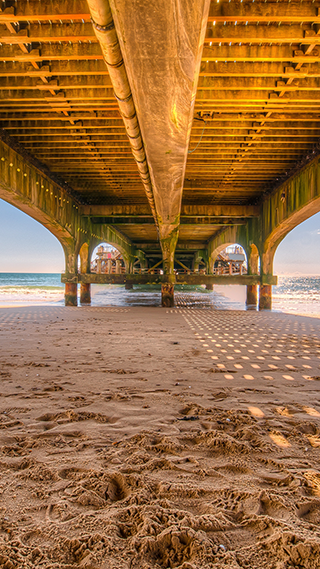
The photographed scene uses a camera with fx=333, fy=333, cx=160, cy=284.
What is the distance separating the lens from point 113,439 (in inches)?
99.5

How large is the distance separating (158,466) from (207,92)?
6912 millimetres

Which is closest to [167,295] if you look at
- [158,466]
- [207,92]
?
[207,92]

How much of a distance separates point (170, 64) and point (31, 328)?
711cm

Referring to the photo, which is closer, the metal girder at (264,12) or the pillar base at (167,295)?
the metal girder at (264,12)

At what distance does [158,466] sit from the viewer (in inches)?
85.8

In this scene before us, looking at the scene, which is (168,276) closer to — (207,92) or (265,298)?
(265,298)

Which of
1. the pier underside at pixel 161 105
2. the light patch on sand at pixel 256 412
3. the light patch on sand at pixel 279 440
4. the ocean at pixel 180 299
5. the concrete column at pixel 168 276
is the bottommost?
the ocean at pixel 180 299

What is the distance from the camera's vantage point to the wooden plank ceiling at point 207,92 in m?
5.02

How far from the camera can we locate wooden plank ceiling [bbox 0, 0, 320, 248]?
16.5 feet

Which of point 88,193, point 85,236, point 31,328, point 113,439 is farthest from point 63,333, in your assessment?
point 85,236

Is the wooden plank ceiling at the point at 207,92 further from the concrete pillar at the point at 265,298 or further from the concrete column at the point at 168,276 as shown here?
the concrete pillar at the point at 265,298

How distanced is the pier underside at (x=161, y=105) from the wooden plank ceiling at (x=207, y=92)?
0.9 inches

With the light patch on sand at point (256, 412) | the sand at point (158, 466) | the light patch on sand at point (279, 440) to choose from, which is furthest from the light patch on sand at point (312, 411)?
the light patch on sand at point (279, 440)

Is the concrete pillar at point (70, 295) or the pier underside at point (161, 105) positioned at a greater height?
the pier underside at point (161, 105)
